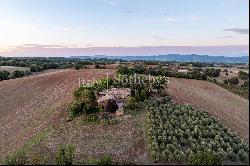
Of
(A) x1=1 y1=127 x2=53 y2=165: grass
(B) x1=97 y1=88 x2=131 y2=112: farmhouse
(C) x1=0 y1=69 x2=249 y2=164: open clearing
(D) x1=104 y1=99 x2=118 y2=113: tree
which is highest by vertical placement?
(B) x1=97 y1=88 x2=131 y2=112: farmhouse

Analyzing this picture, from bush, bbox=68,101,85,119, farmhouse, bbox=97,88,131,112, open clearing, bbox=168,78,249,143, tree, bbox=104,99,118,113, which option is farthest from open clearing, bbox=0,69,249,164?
farmhouse, bbox=97,88,131,112

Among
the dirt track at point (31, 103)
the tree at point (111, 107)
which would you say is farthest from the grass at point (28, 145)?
the tree at point (111, 107)

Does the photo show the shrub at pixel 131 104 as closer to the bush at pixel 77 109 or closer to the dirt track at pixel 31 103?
the bush at pixel 77 109

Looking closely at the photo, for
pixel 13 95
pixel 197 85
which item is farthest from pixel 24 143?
pixel 197 85

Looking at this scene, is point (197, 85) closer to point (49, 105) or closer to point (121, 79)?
A: point (121, 79)

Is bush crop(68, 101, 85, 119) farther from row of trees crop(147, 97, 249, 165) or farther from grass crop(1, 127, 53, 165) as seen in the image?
row of trees crop(147, 97, 249, 165)

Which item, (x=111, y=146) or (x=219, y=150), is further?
(x=111, y=146)
